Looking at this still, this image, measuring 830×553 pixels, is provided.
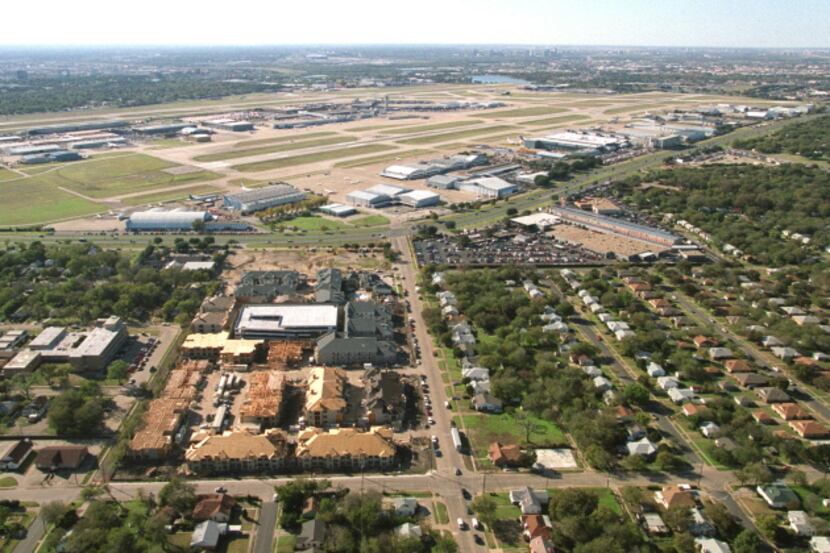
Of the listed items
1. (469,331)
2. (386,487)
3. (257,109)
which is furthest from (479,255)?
(257,109)

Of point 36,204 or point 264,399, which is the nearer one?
point 264,399

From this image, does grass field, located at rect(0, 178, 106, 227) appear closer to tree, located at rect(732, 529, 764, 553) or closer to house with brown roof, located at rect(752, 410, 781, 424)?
house with brown roof, located at rect(752, 410, 781, 424)

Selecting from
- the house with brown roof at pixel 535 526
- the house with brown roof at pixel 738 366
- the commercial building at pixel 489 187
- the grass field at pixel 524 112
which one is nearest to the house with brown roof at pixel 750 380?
the house with brown roof at pixel 738 366

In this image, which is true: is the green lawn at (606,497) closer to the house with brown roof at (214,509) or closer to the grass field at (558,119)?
the house with brown roof at (214,509)

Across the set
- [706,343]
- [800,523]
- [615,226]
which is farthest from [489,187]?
[800,523]

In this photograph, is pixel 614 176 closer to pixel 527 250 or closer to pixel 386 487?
pixel 527 250

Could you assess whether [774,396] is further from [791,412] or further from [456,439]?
[456,439]
